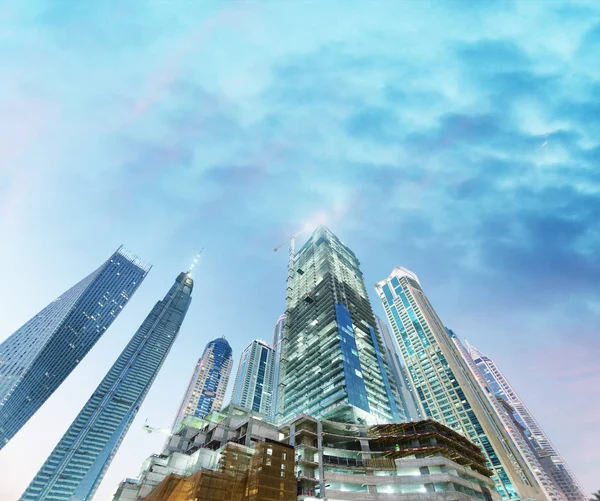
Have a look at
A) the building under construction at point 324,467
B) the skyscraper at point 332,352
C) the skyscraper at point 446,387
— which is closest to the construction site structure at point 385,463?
the building under construction at point 324,467

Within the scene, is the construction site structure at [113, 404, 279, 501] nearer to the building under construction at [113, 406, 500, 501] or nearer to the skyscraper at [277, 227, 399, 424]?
the building under construction at [113, 406, 500, 501]

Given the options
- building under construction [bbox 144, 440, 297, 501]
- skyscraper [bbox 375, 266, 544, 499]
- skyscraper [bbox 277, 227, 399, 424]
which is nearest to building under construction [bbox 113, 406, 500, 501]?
building under construction [bbox 144, 440, 297, 501]

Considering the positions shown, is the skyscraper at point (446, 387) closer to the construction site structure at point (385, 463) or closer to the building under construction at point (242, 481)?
the construction site structure at point (385, 463)

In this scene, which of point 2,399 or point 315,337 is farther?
point 2,399

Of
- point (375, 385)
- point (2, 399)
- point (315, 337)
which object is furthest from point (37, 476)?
point (375, 385)

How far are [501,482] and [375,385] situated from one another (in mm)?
48837

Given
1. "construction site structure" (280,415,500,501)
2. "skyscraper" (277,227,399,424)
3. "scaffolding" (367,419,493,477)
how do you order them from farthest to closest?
"skyscraper" (277,227,399,424)
"scaffolding" (367,419,493,477)
"construction site structure" (280,415,500,501)

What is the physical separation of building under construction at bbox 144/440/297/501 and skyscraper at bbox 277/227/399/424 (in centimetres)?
3164

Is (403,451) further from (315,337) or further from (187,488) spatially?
(315,337)

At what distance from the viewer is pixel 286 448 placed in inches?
2265

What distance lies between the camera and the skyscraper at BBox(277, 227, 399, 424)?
3442 inches

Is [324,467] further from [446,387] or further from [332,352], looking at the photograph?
[446,387]

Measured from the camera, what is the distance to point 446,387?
439ft

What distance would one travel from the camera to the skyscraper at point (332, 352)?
87.4 m
